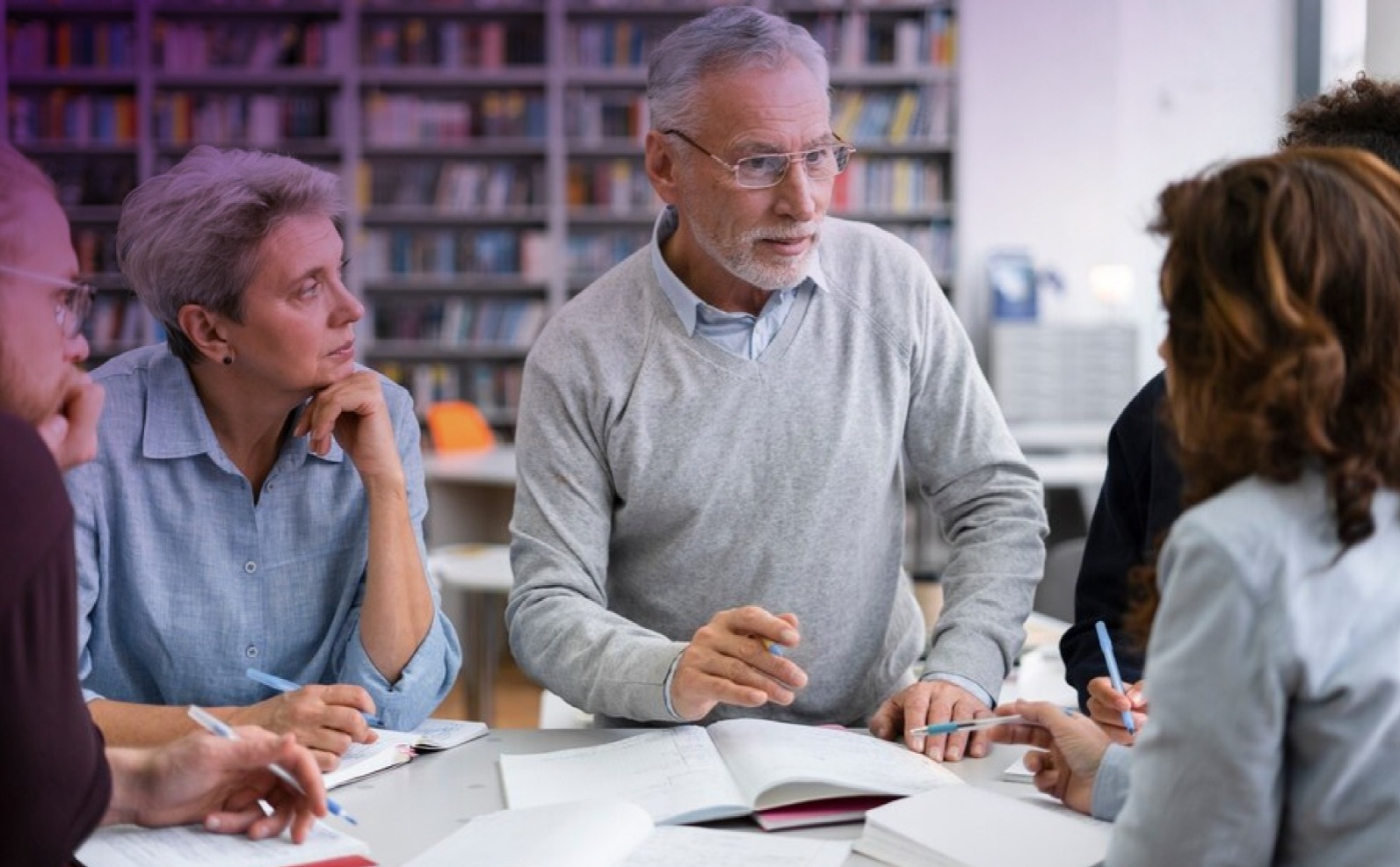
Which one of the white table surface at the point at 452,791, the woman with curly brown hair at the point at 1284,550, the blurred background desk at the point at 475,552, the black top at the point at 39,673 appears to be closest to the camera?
the woman with curly brown hair at the point at 1284,550

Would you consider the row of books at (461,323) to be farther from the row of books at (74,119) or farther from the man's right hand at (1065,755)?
the man's right hand at (1065,755)

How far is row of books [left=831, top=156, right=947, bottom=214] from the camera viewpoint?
741 cm

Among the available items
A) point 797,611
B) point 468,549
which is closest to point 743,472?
point 797,611

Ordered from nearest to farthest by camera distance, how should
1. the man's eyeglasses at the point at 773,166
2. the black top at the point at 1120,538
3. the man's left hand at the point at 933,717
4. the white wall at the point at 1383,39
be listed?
the man's left hand at the point at 933,717 < the black top at the point at 1120,538 < the man's eyeglasses at the point at 773,166 < the white wall at the point at 1383,39

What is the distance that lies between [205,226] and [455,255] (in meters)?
5.76

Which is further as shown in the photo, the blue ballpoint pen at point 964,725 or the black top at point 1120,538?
the black top at point 1120,538

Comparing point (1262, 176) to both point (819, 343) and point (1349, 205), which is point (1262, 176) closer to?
point (1349, 205)

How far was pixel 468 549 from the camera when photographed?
4.36 meters

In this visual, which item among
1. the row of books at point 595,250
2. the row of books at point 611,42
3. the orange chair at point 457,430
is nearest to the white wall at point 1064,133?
the row of books at point 611,42

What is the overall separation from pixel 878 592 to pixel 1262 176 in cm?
101

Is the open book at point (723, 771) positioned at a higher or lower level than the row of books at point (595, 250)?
lower

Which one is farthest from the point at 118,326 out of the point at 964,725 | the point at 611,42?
the point at 964,725

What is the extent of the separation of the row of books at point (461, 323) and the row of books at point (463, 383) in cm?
15

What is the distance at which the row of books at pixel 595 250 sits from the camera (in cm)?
740
